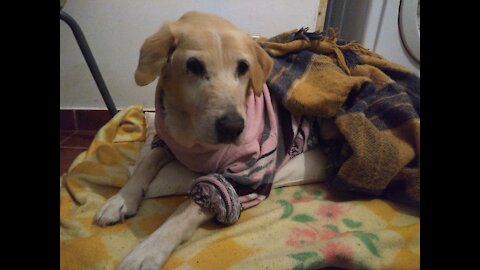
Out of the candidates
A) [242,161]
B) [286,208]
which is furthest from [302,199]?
[242,161]

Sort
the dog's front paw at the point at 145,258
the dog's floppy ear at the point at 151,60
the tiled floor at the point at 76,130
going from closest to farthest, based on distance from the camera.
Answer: the dog's front paw at the point at 145,258
the dog's floppy ear at the point at 151,60
the tiled floor at the point at 76,130

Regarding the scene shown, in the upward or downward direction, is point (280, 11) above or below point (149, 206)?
above

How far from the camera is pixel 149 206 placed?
28.2 inches

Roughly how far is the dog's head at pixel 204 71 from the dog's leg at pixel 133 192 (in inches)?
6.5

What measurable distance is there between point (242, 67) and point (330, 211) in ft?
1.21

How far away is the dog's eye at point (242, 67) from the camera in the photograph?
25.8 inches

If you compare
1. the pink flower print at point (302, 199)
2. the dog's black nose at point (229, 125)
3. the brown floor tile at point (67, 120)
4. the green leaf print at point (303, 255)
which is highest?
the dog's black nose at point (229, 125)

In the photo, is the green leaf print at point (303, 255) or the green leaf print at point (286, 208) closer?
the green leaf print at point (303, 255)

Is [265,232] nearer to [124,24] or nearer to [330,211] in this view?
[330,211]

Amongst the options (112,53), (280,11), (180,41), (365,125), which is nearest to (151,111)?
(112,53)

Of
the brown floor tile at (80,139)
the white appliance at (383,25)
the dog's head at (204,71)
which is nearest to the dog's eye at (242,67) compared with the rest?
the dog's head at (204,71)

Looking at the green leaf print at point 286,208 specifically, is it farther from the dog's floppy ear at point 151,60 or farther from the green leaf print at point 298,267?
the dog's floppy ear at point 151,60
